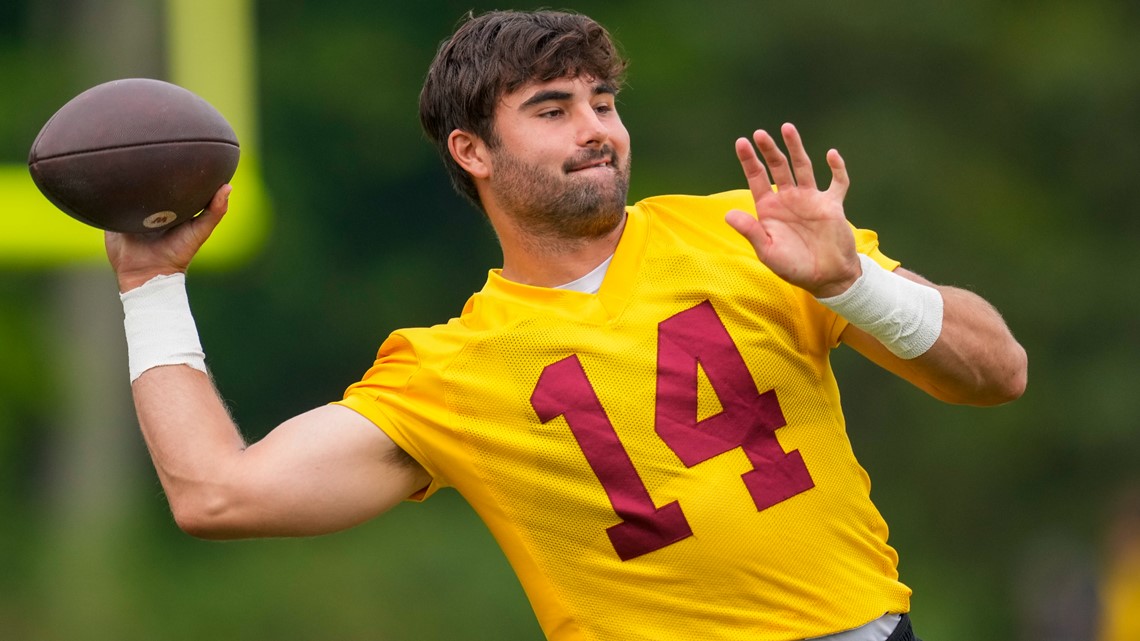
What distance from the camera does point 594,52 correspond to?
3400 millimetres

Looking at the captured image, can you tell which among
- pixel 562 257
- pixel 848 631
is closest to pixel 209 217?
pixel 562 257

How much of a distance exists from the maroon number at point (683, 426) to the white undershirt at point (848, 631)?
195 mm

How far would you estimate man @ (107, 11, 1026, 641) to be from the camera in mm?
Result: 3029

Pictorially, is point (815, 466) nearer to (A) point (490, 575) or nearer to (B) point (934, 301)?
(B) point (934, 301)

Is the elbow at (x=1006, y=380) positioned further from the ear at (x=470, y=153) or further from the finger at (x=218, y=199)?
the finger at (x=218, y=199)

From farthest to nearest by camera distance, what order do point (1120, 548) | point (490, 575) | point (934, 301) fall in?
1. point (490, 575)
2. point (1120, 548)
3. point (934, 301)

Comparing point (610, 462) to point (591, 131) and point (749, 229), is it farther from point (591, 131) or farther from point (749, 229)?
point (591, 131)

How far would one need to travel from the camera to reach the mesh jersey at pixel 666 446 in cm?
304

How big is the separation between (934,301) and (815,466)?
0.37m

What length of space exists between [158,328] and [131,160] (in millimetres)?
310

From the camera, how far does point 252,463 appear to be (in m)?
3.11

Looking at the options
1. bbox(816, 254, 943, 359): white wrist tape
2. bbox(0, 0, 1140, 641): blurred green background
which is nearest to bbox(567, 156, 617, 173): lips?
bbox(816, 254, 943, 359): white wrist tape

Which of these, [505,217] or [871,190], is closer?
[505,217]

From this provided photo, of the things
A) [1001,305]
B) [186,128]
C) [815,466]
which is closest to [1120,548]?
[1001,305]
